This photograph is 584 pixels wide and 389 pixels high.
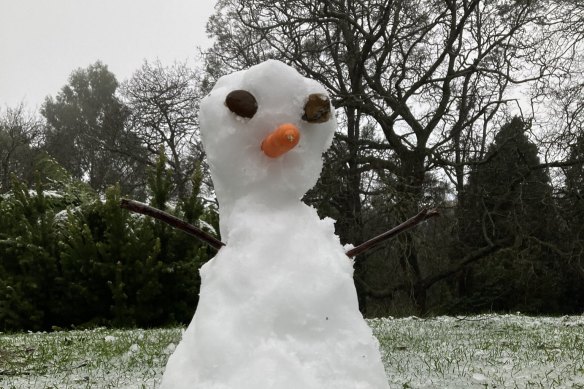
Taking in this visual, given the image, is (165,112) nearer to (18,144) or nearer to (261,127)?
(18,144)

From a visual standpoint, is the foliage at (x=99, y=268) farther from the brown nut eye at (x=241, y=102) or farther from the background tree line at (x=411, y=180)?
the brown nut eye at (x=241, y=102)

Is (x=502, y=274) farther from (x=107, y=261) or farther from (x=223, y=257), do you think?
(x=223, y=257)

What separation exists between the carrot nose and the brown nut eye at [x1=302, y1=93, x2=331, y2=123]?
112 mm

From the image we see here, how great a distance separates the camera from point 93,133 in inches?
859

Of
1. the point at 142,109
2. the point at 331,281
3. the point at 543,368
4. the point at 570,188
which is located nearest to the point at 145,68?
the point at 142,109

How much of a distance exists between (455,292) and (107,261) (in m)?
11.2

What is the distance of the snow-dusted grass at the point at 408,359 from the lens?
3.84 metres

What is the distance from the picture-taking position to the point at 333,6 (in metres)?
12.9

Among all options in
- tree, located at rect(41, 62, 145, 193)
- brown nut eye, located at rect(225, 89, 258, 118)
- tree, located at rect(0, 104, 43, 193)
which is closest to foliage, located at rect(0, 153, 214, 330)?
tree, located at rect(41, 62, 145, 193)

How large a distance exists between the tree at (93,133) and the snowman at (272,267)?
13798 mm

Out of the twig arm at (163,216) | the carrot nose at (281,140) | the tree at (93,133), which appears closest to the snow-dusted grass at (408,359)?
the twig arm at (163,216)

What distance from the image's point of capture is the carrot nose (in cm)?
165

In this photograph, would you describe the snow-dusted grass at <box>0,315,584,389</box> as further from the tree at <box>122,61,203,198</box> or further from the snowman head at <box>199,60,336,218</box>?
the tree at <box>122,61,203,198</box>

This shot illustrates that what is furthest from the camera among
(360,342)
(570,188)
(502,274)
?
(502,274)
